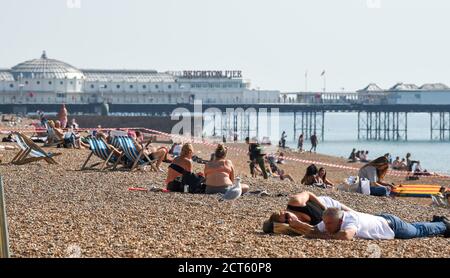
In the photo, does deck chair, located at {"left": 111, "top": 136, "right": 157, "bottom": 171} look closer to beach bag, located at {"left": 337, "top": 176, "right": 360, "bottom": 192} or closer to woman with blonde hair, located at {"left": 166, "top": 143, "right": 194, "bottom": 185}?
beach bag, located at {"left": 337, "top": 176, "right": 360, "bottom": 192}

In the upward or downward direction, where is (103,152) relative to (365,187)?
upward

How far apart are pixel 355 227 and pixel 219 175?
165 inches

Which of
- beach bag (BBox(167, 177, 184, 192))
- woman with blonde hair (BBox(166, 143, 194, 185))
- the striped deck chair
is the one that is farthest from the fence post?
the striped deck chair

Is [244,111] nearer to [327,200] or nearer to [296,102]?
[296,102]

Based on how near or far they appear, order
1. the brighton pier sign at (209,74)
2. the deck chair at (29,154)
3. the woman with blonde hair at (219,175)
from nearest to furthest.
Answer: the woman with blonde hair at (219,175), the deck chair at (29,154), the brighton pier sign at (209,74)

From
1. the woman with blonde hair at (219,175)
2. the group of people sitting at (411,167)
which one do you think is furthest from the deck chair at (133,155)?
the group of people sitting at (411,167)

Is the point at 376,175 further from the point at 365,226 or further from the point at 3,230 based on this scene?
the point at 3,230

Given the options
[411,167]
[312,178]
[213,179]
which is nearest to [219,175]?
[213,179]

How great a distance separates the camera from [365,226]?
9234mm

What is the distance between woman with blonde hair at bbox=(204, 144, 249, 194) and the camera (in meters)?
13.1

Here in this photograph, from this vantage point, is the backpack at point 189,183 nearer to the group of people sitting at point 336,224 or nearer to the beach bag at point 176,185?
the beach bag at point 176,185

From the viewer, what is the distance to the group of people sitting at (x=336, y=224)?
914cm

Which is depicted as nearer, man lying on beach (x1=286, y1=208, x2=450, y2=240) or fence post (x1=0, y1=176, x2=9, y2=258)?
fence post (x1=0, y1=176, x2=9, y2=258)

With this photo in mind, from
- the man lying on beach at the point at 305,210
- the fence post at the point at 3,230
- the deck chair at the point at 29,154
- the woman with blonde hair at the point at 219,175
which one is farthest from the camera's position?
the deck chair at the point at 29,154
